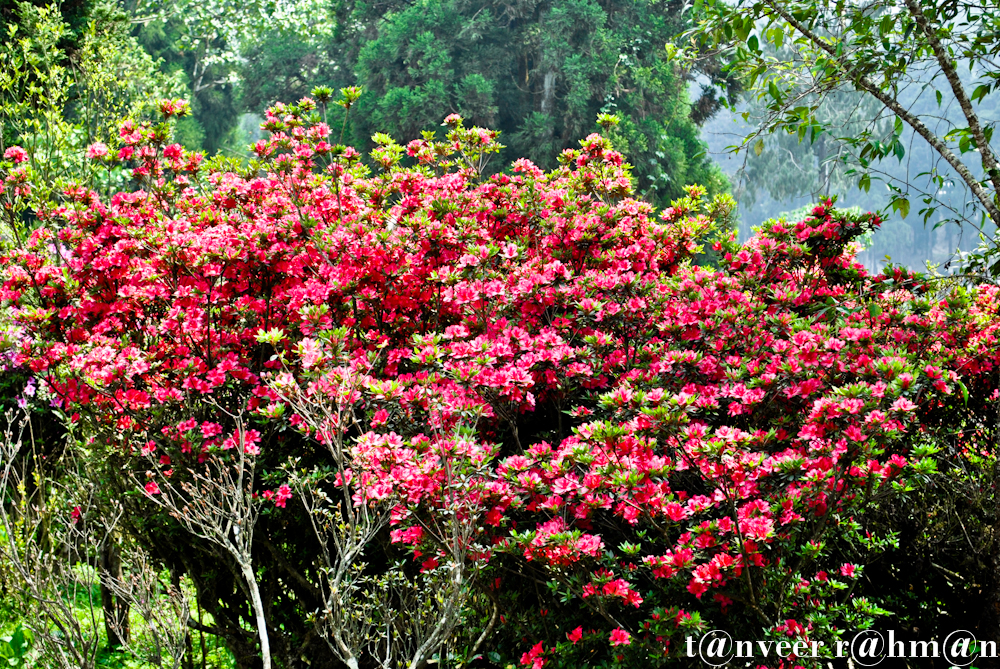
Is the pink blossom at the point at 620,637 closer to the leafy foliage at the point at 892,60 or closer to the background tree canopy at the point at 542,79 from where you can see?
the leafy foliage at the point at 892,60

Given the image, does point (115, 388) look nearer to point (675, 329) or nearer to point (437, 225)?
point (437, 225)

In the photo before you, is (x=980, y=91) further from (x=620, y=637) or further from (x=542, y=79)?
(x=542, y=79)

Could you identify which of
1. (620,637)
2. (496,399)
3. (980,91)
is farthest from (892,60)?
(620,637)

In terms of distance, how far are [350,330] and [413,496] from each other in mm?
1061

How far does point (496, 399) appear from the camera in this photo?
315 cm

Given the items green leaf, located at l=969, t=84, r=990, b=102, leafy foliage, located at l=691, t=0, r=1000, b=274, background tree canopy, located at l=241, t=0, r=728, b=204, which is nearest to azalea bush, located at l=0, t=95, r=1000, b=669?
leafy foliage, located at l=691, t=0, r=1000, b=274

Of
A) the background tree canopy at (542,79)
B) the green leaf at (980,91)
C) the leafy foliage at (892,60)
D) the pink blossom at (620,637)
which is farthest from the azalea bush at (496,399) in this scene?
the background tree canopy at (542,79)

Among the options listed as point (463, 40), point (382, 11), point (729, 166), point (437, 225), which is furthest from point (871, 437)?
point (729, 166)

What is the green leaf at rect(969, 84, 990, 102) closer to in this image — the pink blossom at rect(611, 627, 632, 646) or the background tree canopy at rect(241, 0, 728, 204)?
the pink blossom at rect(611, 627, 632, 646)

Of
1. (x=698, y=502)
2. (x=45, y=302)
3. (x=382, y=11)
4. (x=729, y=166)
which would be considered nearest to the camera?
(x=698, y=502)

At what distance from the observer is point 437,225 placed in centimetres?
355

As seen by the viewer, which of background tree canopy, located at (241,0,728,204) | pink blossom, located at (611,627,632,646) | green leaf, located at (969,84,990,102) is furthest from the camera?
background tree canopy, located at (241,0,728,204)

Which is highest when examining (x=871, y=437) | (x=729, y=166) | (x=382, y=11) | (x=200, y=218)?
(x=729, y=166)

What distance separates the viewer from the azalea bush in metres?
2.65
